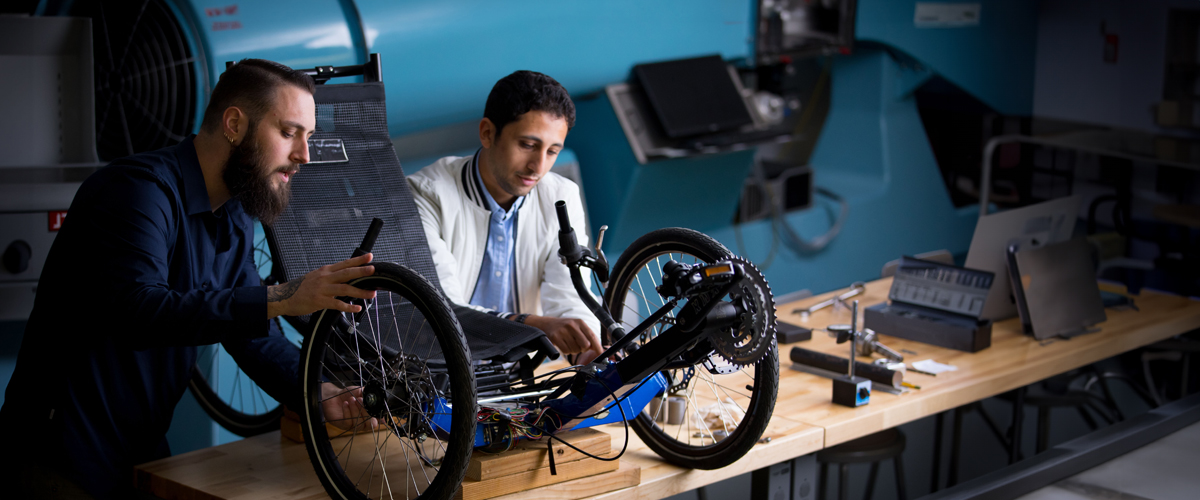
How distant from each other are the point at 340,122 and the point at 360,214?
0.66ft

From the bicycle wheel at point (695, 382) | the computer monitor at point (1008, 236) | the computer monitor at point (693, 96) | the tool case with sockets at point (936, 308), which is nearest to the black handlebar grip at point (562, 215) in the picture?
the bicycle wheel at point (695, 382)

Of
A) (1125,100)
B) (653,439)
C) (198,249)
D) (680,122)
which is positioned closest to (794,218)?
(680,122)

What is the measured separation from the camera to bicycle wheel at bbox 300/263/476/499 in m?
1.42

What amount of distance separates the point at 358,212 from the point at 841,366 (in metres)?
1.12

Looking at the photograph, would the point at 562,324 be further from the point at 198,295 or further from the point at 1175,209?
the point at 1175,209

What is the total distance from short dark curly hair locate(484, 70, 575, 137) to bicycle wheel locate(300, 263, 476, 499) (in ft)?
1.50

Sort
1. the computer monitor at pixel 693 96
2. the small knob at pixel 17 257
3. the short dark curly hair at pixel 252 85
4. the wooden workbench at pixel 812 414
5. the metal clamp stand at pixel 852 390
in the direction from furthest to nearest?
the computer monitor at pixel 693 96 → the small knob at pixel 17 257 → the metal clamp stand at pixel 852 390 → the wooden workbench at pixel 812 414 → the short dark curly hair at pixel 252 85

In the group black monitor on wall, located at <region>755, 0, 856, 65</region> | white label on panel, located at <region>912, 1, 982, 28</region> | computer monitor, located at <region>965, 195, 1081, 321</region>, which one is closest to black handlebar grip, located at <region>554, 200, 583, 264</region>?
computer monitor, located at <region>965, 195, 1081, 321</region>

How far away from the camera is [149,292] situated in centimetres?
150

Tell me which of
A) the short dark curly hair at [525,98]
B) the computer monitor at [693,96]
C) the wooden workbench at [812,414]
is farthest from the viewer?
the computer monitor at [693,96]

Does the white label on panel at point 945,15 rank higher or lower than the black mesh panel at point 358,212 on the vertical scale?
higher

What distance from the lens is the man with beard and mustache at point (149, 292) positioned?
4.95 feet

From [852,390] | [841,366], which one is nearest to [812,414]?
[852,390]

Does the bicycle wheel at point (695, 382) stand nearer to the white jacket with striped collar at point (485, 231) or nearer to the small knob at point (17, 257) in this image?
the white jacket with striped collar at point (485, 231)
